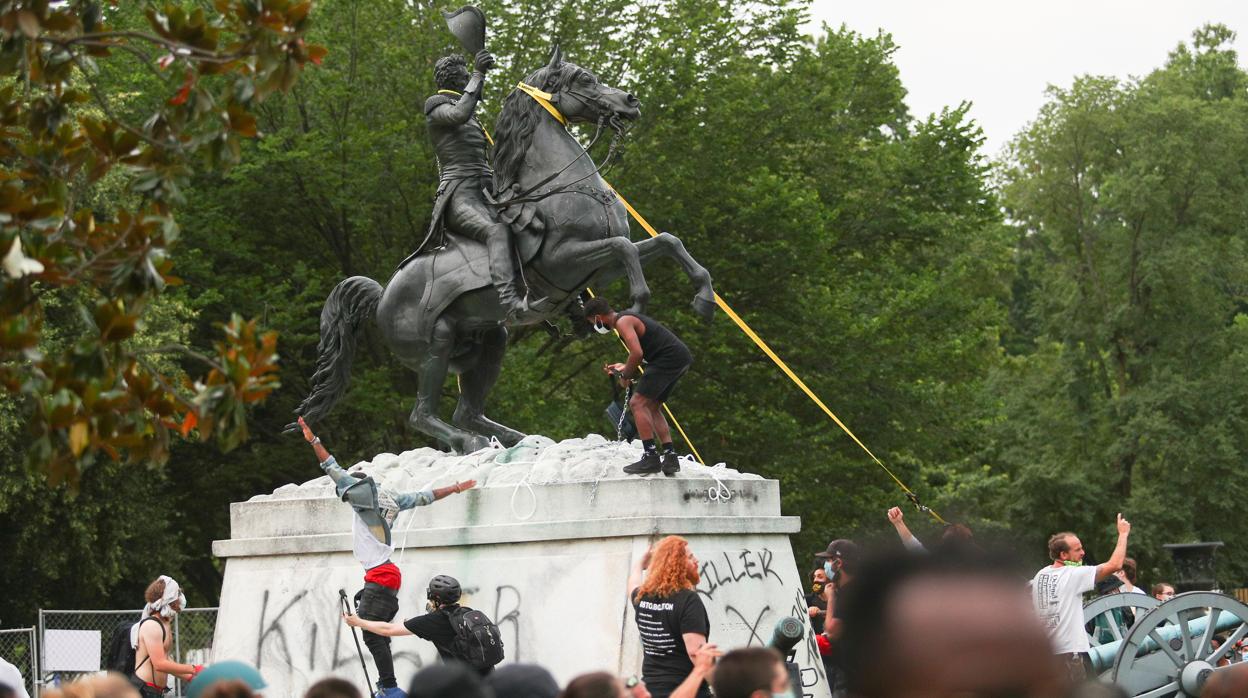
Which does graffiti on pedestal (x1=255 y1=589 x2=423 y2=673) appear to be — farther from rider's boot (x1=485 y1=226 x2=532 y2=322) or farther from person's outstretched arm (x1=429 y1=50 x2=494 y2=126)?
person's outstretched arm (x1=429 y1=50 x2=494 y2=126)

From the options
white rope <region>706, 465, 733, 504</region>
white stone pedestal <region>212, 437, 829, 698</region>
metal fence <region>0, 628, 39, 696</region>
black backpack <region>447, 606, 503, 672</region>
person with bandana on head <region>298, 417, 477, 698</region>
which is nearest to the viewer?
black backpack <region>447, 606, 503, 672</region>

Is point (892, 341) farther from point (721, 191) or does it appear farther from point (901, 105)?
point (901, 105)

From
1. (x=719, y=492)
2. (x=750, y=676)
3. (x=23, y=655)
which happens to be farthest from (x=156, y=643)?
(x=23, y=655)

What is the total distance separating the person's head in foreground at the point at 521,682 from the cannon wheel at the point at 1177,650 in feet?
19.9

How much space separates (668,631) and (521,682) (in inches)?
Answer: 143

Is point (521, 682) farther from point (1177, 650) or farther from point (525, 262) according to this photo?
point (525, 262)

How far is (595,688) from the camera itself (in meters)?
4.41

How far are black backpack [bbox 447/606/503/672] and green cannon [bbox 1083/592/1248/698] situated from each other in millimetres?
3555

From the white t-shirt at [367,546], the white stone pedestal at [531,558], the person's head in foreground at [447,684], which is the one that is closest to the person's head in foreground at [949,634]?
the person's head in foreground at [447,684]

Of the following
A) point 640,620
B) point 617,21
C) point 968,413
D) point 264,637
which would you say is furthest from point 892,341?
point 640,620

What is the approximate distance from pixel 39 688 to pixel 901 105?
19.6 m

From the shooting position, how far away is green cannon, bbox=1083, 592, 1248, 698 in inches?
388

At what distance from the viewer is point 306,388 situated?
25375 mm

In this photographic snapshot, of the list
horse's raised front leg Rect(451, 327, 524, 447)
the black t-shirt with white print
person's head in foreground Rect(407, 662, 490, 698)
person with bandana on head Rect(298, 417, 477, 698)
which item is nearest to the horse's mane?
horse's raised front leg Rect(451, 327, 524, 447)
